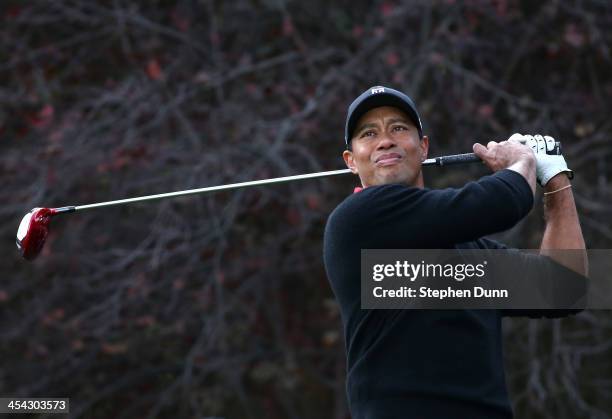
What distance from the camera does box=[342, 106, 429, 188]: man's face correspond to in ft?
10.0

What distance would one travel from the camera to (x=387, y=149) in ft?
10.1

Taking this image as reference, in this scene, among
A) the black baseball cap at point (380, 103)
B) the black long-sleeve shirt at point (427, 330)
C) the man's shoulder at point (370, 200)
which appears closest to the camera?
the black long-sleeve shirt at point (427, 330)

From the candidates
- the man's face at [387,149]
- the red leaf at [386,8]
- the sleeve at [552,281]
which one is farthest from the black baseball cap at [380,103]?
the red leaf at [386,8]

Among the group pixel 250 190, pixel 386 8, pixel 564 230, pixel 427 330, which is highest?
pixel 386 8

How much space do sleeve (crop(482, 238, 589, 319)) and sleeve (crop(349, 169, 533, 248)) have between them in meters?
0.44

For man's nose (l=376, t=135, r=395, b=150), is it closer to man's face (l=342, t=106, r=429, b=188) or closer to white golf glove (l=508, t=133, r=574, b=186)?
man's face (l=342, t=106, r=429, b=188)

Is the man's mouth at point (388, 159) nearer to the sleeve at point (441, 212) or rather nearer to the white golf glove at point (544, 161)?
the sleeve at point (441, 212)

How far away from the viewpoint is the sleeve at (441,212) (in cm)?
270

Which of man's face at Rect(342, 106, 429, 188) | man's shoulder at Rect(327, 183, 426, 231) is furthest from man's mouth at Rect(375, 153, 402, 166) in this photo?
man's shoulder at Rect(327, 183, 426, 231)

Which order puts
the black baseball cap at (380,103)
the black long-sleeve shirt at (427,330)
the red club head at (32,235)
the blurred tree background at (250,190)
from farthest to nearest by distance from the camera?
the blurred tree background at (250,190)
the red club head at (32,235)
the black baseball cap at (380,103)
the black long-sleeve shirt at (427,330)

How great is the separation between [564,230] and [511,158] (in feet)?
1.09

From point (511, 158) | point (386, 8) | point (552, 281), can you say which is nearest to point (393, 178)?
point (511, 158)

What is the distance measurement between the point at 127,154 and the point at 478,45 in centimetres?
260

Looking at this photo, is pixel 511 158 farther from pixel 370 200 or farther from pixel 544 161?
pixel 370 200
